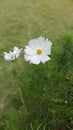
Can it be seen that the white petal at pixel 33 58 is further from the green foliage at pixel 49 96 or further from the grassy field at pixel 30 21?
the grassy field at pixel 30 21

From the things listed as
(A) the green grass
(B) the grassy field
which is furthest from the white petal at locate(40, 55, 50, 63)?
(A) the green grass

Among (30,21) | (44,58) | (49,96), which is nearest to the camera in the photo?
(44,58)

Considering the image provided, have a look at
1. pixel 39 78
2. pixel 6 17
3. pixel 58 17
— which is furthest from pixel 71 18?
pixel 39 78

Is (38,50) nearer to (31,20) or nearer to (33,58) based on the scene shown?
(33,58)

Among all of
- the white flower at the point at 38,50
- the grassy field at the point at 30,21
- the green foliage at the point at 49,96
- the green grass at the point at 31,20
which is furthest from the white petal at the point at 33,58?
the green grass at the point at 31,20

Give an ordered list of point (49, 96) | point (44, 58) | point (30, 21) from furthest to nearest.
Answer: point (30, 21) → point (49, 96) → point (44, 58)

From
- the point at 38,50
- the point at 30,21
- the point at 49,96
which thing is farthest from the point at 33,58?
the point at 30,21
